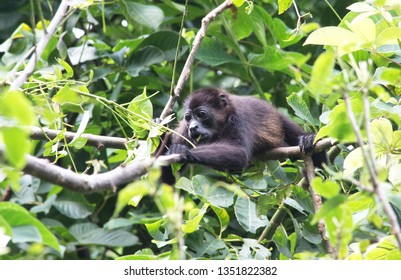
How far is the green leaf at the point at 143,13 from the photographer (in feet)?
20.5

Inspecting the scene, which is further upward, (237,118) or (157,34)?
(157,34)

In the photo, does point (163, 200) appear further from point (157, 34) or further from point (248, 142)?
point (157, 34)

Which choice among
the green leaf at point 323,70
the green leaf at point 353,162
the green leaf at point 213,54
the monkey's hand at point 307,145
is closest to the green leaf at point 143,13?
the green leaf at point 213,54

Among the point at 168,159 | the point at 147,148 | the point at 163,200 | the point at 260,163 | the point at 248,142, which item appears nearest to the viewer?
the point at 163,200

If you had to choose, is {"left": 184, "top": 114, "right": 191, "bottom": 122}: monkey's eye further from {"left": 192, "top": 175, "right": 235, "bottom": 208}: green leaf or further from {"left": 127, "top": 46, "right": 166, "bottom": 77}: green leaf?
{"left": 192, "top": 175, "right": 235, "bottom": 208}: green leaf

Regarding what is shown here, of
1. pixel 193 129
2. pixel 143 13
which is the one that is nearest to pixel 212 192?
pixel 193 129

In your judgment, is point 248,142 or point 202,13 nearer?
point 248,142

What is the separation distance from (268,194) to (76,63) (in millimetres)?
2577

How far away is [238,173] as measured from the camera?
5.37 meters

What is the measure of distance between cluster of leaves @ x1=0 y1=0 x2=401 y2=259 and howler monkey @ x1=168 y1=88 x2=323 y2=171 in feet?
0.67

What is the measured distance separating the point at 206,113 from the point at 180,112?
0.60m

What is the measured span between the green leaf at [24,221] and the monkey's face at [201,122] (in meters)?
3.84

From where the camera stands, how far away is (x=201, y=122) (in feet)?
20.2

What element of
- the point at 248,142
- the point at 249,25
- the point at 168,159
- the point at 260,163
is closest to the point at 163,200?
the point at 168,159
